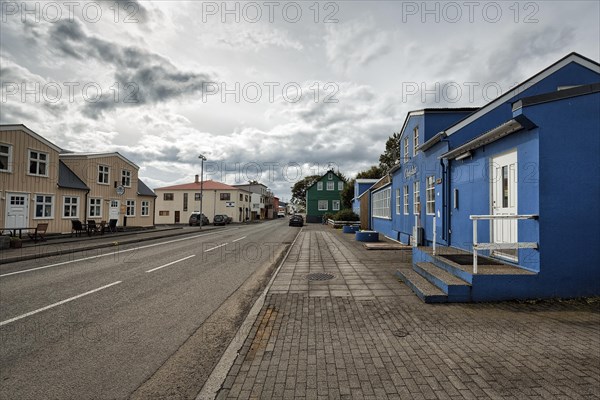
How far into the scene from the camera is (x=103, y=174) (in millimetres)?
26938

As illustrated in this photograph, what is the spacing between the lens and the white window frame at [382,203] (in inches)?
837

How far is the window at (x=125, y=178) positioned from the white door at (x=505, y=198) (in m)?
30.0

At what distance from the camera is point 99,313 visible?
5773 mm

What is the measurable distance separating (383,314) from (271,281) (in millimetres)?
3641

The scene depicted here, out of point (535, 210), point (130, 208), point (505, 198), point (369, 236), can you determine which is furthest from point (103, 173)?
point (535, 210)

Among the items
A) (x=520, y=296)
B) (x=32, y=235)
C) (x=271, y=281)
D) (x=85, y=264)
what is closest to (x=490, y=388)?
(x=520, y=296)

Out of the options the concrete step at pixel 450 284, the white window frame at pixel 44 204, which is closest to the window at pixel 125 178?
the white window frame at pixel 44 204

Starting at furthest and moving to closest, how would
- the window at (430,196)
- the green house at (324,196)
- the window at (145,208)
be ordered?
the green house at (324,196) < the window at (145,208) < the window at (430,196)

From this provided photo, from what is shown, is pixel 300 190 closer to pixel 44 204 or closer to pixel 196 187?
pixel 196 187

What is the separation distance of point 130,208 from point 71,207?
22.9 ft

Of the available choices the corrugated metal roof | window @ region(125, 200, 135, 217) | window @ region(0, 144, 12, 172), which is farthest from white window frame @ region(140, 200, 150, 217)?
window @ region(0, 144, 12, 172)

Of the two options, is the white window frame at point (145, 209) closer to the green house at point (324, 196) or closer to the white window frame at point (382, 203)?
the white window frame at point (382, 203)

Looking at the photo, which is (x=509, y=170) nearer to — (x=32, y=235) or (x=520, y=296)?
(x=520, y=296)

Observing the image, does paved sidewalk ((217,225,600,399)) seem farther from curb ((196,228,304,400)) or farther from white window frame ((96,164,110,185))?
white window frame ((96,164,110,185))
